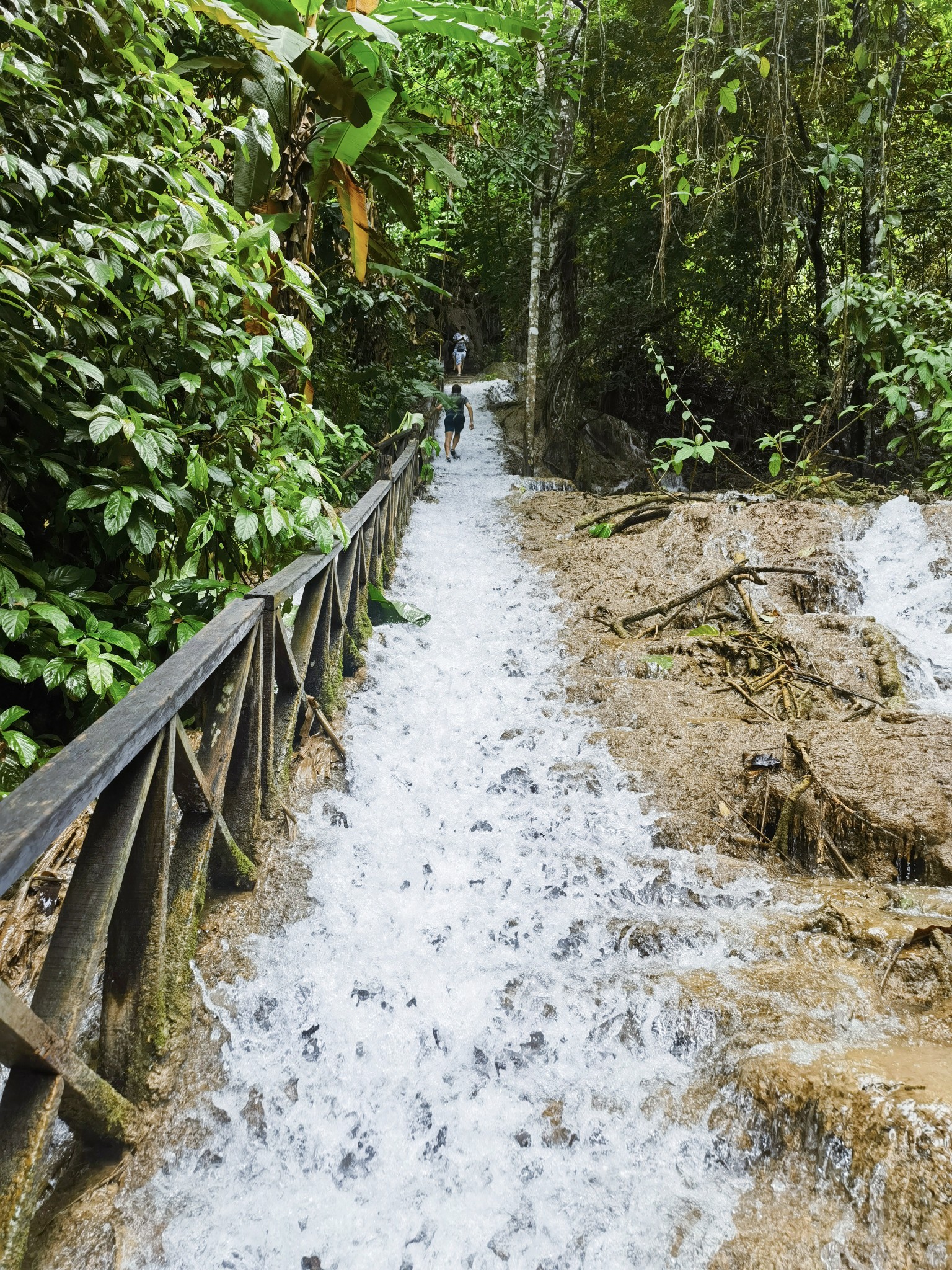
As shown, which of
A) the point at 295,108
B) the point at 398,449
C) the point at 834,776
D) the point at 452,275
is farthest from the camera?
the point at 452,275

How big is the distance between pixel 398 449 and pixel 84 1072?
10.2m

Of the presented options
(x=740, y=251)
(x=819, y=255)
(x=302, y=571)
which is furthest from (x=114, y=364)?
(x=740, y=251)

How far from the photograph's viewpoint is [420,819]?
4.34 metres

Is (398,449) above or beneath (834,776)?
above

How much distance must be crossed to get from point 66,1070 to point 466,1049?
1.46m

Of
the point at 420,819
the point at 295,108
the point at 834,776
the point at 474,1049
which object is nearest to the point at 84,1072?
the point at 474,1049

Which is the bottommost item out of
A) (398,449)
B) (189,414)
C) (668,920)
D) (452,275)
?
(668,920)

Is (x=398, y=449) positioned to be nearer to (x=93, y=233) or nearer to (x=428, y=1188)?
(x=93, y=233)

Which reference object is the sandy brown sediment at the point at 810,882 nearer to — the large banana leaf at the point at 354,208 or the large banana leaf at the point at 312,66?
the large banana leaf at the point at 354,208

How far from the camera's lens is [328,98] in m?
4.86

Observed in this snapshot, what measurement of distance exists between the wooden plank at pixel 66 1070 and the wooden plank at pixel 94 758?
0.98ft

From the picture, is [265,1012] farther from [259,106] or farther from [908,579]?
[908,579]

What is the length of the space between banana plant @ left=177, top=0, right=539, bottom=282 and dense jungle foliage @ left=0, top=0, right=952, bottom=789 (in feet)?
0.07

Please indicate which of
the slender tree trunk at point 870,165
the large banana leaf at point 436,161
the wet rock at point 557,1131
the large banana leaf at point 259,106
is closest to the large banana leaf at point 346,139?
the large banana leaf at point 259,106
